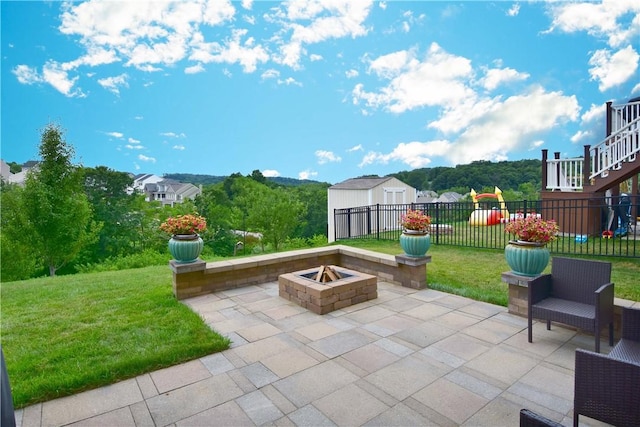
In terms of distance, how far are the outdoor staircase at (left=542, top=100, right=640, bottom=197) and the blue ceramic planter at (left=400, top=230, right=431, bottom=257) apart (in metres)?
6.54

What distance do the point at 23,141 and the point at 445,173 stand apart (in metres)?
29.9

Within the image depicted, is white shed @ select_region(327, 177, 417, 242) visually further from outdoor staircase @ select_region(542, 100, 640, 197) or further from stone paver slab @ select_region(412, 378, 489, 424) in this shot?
stone paver slab @ select_region(412, 378, 489, 424)

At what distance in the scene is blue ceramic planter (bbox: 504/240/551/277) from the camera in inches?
150

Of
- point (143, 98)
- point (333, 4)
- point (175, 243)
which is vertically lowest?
point (175, 243)

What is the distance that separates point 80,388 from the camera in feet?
8.67

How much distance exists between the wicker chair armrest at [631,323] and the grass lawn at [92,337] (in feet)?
10.6

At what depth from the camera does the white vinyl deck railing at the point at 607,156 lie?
323 inches

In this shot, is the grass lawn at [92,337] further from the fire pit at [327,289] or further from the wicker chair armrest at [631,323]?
the wicker chair armrest at [631,323]

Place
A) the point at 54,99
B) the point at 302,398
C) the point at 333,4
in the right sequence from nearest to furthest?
the point at 302,398 < the point at 333,4 < the point at 54,99

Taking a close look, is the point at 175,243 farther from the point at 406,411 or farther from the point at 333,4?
the point at 333,4

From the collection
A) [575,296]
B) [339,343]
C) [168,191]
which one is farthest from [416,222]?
[168,191]

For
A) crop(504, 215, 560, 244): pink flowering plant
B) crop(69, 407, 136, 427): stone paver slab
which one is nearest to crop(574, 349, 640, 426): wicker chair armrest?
crop(504, 215, 560, 244): pink flowering plant

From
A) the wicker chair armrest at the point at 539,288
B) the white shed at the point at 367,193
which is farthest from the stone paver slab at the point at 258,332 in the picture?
the white shed at the point at 367,193

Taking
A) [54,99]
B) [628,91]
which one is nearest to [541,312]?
[628,91]
